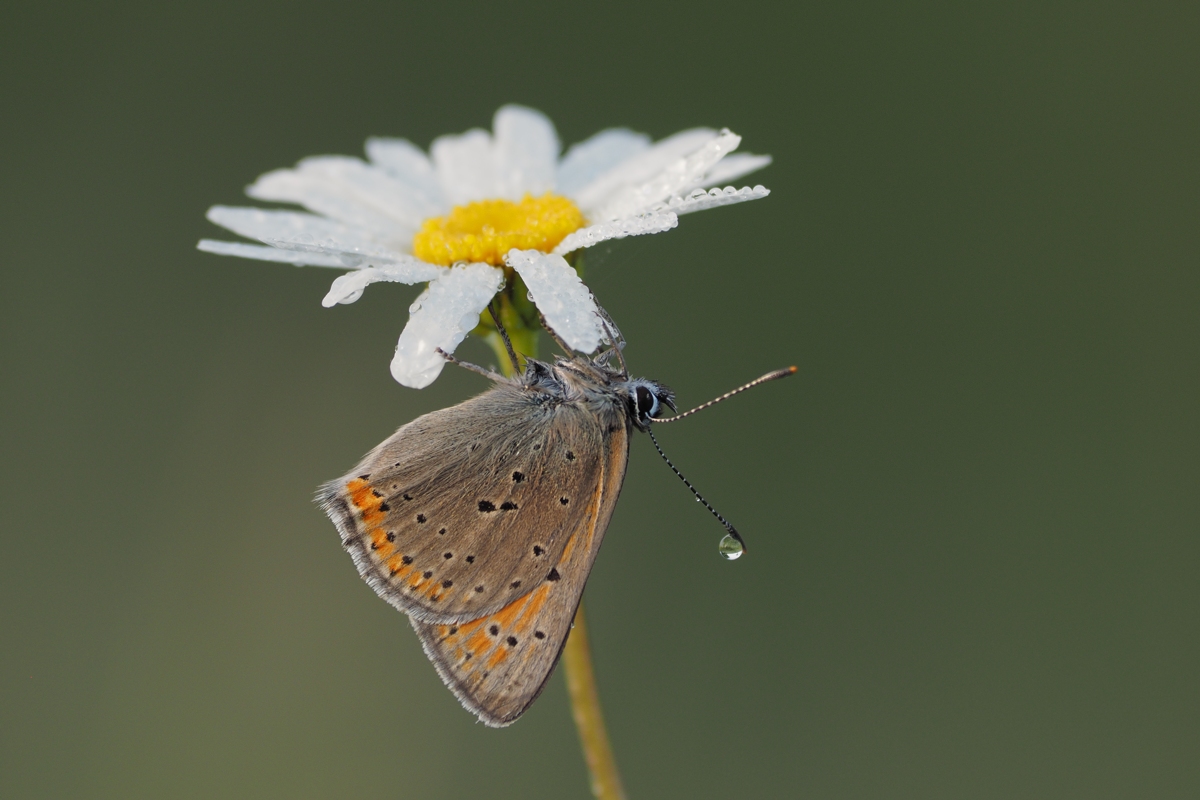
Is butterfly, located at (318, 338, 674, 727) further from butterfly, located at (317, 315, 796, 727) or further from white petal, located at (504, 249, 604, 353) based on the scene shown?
white petal, located at (504, 249, 604, 353)

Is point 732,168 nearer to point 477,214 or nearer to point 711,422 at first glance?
point 477,214

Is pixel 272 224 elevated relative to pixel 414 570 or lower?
elevated

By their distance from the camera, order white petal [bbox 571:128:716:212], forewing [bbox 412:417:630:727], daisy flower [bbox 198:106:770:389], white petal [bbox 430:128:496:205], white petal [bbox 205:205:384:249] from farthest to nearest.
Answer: white petal [bbox 430:128:496:205] → white petal [bbox 571:128:716:212] → white petal [bbox 205:205:384:249] → daisy flower [bbox 198:106:770:389] → forewing [bbox 412:417:630:727]

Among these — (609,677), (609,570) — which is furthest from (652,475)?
(609,677)

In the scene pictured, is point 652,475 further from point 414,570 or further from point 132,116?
point 132,116

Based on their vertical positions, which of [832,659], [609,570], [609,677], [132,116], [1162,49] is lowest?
[832,659]

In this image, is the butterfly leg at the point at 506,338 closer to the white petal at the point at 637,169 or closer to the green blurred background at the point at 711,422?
the white petal at the point at 637,169

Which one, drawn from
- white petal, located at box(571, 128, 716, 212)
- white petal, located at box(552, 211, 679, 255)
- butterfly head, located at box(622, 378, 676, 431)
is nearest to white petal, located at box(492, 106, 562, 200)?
white petal, located at box(571, 128, 716, 212)
